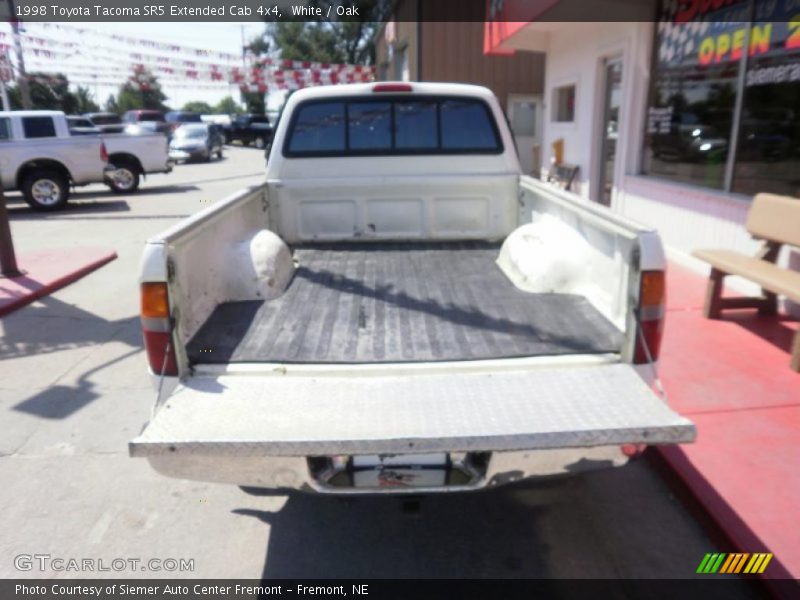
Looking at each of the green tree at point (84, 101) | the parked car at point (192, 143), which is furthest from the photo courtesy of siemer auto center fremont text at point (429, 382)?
the green tree at point (84, 101)

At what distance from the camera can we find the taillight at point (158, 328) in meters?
2.40

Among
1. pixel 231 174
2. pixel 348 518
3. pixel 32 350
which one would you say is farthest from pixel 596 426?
pixel 231 174

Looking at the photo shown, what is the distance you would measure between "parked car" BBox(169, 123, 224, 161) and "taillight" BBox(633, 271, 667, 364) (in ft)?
83.8

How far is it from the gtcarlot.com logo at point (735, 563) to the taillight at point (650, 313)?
95 centimetres

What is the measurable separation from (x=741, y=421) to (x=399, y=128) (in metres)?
3.06

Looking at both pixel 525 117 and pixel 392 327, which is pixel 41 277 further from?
pixel 525 117

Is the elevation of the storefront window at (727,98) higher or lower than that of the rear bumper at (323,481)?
higher

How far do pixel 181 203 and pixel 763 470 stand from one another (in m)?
13.7

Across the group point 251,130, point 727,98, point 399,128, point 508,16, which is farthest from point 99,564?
point 251,130

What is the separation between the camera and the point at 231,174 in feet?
69.8

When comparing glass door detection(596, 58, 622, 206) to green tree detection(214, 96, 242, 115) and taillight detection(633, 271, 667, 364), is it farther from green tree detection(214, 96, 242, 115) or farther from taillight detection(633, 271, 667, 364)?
green tree detection(214, 96, 242, 115)

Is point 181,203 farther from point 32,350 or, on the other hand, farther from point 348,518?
point 348,518

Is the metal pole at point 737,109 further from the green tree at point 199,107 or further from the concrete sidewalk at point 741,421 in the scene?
the green tree at point 199,107

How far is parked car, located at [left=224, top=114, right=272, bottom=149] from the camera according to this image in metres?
35.9
